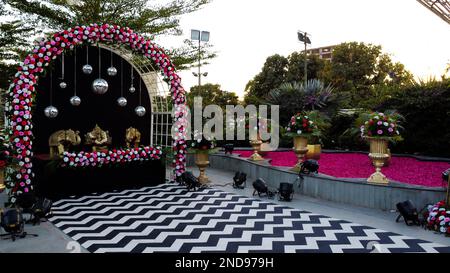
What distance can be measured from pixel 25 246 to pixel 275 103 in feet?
50.6

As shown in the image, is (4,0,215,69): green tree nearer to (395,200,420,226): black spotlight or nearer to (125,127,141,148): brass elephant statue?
(125,127,141,148): brass elephant statue

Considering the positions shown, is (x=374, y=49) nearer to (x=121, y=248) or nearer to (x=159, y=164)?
(x=159, y=164)

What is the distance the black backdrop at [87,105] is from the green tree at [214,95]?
1740 centimetres

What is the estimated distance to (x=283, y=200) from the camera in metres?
9.16

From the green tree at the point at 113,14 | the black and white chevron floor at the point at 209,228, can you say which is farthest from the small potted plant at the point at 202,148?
the green tree at the point at 113,14

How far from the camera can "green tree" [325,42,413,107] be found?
37875mm

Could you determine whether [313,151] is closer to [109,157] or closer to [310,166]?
[310,166]

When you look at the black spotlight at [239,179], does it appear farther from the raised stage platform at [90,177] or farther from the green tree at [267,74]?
the green tree at [267,74]

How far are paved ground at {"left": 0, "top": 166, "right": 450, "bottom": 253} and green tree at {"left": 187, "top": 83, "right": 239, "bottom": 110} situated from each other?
2138 cm

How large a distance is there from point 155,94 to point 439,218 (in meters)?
9.41

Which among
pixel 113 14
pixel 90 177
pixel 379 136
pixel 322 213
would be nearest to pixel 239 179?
pixel 322 213

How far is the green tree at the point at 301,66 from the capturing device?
3594 cm

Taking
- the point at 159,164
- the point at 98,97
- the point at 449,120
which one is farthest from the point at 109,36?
the point at 449,120

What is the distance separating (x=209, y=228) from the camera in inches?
269
